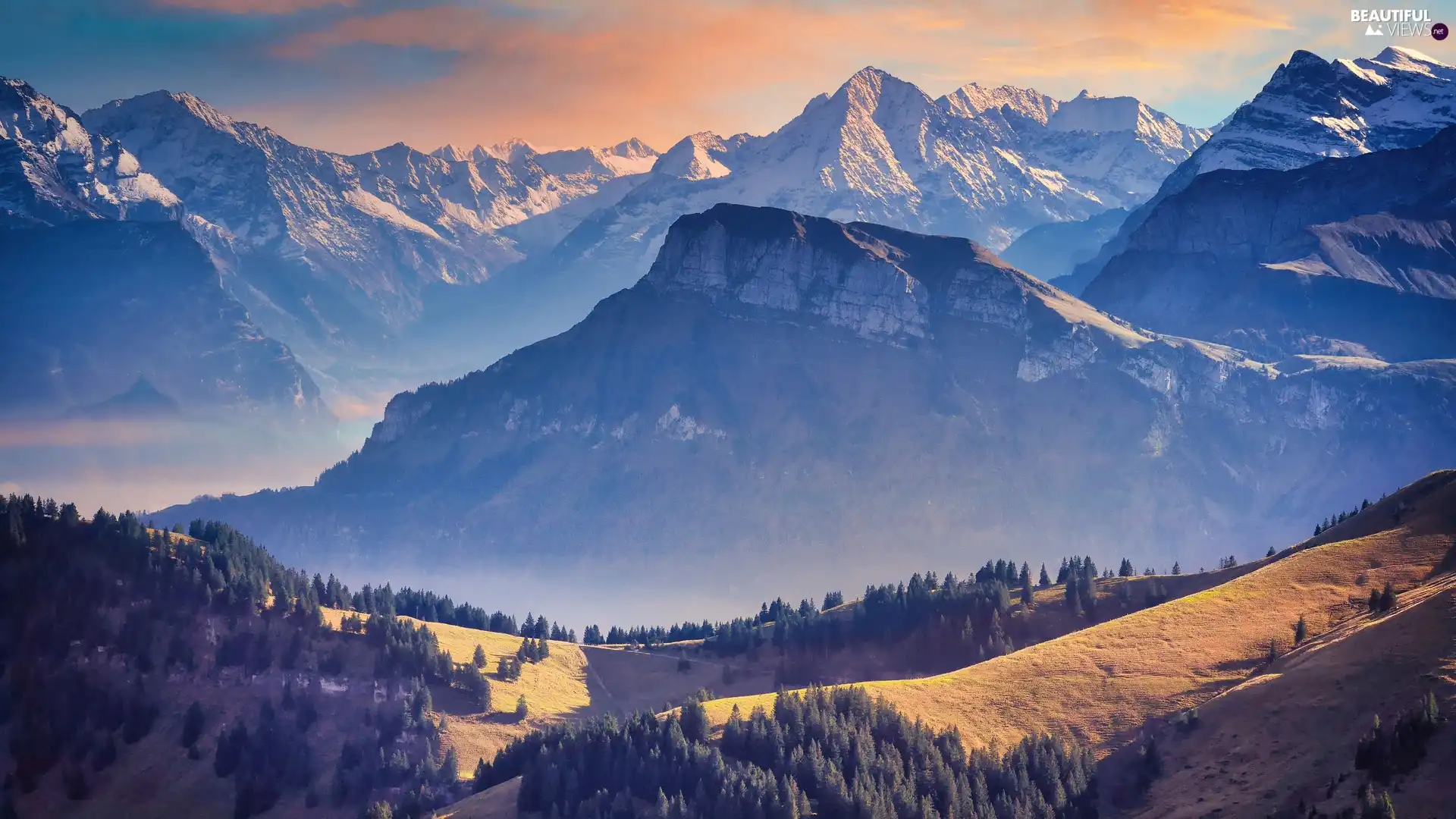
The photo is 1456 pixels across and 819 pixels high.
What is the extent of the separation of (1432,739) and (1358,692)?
65.0ft

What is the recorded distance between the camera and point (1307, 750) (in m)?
190

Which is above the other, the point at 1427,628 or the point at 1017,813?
the point at 1427,628

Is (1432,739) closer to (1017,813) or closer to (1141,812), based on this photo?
(1141,812)

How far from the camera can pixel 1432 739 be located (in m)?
175

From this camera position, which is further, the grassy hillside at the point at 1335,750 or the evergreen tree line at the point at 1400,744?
the grassy hillside at the point at 1335,750

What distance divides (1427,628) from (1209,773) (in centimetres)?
3371

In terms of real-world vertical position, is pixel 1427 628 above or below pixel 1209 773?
above

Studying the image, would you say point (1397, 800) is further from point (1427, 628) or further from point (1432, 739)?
point (1427, 628)

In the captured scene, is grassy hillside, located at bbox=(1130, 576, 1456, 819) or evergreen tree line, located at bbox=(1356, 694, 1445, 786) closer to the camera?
→ evergreen tree line, located at bbox=(1356, 694, 1445, 786)

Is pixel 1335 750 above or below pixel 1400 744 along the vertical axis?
below

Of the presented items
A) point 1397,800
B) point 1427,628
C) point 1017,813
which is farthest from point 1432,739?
point 1017,813

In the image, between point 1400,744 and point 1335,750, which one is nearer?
point 1400,744

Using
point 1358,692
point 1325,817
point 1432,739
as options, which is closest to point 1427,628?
point 1358,692

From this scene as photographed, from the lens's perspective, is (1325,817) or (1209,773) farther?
(1209,773)
